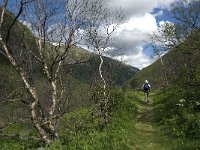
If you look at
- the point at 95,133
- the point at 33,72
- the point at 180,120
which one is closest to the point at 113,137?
the point at 95,133

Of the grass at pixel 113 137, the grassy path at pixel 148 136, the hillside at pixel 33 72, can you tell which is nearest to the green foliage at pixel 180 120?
the grass at pixel 113 137

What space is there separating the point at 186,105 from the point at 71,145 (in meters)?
12.2

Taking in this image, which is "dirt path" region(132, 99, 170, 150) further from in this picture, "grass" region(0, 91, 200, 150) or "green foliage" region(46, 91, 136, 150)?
"green foliage" region(46, 91, 136, 150)

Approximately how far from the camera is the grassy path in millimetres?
18641

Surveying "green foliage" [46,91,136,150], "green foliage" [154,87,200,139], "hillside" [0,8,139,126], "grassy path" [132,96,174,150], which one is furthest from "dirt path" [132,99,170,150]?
"hillside" [0,8,139,126]

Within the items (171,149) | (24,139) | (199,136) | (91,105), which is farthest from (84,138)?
(91,105)

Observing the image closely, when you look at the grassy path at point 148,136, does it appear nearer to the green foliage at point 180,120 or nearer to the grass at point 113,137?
the grass at point 113,137

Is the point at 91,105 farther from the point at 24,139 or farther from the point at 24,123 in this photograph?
the point at 24,139

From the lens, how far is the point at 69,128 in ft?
73.2

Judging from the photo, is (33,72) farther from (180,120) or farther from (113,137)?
(180,120)

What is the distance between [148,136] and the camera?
21.8 m

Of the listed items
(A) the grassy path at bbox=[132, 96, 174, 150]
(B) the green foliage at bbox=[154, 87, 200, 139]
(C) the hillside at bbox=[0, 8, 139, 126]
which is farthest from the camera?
(C) the hillside at bbox=[0, 8, 139, 126]

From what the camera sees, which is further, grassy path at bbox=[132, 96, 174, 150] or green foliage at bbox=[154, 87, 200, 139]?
green foliage at bbox=[154, 87, 200, 139]

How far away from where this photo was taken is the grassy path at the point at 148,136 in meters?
18.6
